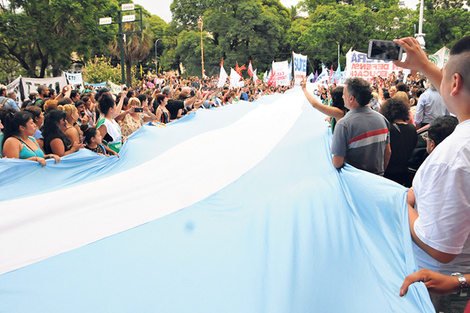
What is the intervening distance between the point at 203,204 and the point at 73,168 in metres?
1.94

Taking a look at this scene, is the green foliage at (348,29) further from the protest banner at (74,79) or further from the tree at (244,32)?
the protest banner at (74,79)

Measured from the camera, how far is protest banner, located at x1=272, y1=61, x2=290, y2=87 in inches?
853

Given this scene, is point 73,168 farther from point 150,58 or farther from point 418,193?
point 150,58

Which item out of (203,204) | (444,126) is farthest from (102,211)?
(444,126)

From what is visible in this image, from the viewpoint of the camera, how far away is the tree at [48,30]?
2741cm

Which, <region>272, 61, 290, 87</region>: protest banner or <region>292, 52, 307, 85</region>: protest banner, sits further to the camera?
<region>272, 61, 290, 87</region>: protest banner

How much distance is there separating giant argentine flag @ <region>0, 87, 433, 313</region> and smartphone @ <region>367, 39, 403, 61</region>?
0.80m

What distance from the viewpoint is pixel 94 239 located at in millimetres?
2857

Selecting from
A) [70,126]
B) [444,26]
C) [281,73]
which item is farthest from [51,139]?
[444,26]

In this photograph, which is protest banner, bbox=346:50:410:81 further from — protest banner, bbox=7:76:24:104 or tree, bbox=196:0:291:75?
tree, bbox=196:0:291:75

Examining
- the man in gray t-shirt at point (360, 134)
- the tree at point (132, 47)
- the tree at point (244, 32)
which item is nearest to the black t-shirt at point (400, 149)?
the man in gray t-shirt at point (360, 134)

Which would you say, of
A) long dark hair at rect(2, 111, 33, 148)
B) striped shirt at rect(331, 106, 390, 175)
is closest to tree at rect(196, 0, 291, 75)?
Answer: long dark hair at rect(2, 111, 33, 148)

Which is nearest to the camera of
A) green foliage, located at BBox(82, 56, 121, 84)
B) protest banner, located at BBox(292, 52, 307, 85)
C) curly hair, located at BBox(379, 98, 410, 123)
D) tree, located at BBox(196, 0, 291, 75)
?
curly hair, located at BBox(379, 98, 410, 123)

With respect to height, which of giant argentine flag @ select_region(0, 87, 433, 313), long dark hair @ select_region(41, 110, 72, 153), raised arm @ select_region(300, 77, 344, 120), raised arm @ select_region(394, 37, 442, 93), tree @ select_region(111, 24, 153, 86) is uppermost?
tree @ select_region(111, 24, 153, 86)
